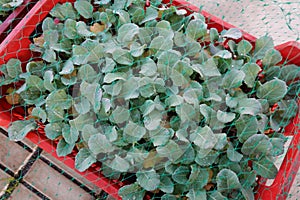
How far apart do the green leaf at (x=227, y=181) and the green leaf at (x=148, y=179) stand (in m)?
0.16

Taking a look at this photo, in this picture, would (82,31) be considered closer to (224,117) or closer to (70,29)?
(70,29)

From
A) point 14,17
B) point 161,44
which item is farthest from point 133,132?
point 14,17

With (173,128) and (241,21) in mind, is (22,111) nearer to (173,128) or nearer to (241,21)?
(173,128)

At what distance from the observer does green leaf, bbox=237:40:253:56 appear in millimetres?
1126

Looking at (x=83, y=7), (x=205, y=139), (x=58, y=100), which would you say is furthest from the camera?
(x=83, y=7)

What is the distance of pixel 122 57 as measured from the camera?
1.08 metres

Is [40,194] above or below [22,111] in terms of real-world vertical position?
below

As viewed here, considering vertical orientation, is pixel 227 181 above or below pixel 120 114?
below

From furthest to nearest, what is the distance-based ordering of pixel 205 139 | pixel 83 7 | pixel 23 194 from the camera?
pixel 23 194 < pixel 83 7 < pixel 205 139

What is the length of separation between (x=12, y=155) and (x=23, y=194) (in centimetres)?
15

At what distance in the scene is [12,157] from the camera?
1.41 m

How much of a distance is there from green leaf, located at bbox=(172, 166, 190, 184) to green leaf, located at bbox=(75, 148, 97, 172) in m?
0.23

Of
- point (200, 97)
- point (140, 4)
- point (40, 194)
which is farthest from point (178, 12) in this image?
point (40, 194)

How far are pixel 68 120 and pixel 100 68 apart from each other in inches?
7.0
